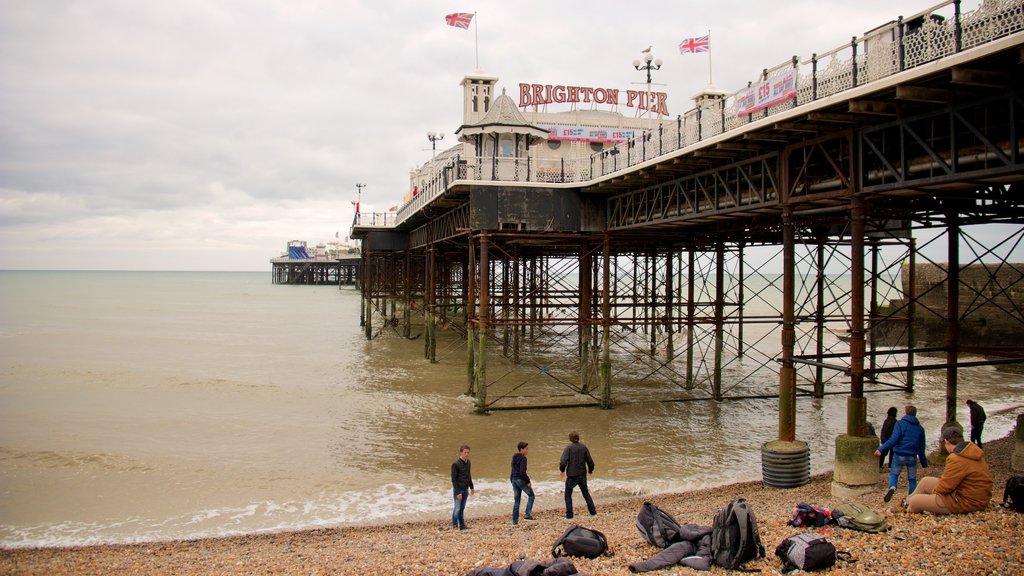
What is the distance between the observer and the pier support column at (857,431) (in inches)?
420

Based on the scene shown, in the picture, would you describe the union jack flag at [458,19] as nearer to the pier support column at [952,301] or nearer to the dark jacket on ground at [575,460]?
the pier support column at [952,301]

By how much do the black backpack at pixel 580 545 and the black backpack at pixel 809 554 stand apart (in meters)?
1.97

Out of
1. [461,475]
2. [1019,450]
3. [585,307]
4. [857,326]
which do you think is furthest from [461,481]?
[585,307]

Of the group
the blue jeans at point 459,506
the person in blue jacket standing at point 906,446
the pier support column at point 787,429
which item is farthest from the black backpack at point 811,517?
the blue jeans at point 459,506

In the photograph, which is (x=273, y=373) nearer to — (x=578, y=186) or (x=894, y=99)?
(x=578, y=186)

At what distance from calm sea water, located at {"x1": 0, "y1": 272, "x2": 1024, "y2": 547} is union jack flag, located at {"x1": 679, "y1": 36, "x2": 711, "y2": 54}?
466 inches

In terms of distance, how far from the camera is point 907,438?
9.88 m

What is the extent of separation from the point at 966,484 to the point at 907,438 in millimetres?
2151

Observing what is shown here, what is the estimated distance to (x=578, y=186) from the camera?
1948cm

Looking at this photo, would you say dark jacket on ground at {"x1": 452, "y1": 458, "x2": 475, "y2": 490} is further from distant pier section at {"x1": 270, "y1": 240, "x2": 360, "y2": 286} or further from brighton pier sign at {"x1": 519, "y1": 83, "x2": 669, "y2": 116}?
distant pier section at {"x1": 270, "y1": 240, "x2": 360, "y2": 286}

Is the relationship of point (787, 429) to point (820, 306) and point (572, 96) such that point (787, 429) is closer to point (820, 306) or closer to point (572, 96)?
point (820, 306)

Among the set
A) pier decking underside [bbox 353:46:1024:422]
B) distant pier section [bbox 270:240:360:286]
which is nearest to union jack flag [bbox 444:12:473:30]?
pier decking underside [bbox 353:46:1024:422]

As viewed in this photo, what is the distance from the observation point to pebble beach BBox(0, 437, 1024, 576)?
696cm

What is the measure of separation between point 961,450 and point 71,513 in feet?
44.1
